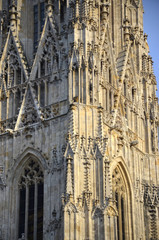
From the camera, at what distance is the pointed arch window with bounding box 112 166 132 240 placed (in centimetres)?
3919

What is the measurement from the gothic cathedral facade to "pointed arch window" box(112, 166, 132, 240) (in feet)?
0.15

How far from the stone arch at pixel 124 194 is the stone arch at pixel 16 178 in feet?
10.8

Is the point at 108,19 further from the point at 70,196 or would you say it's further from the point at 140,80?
the point at 70,196

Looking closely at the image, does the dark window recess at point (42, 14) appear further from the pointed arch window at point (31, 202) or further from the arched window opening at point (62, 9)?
the pointed arch window at point (31, 202)

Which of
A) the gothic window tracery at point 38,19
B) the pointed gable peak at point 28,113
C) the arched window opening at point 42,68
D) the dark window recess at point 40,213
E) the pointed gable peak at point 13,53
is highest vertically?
the gothic window tracery at point 38,19

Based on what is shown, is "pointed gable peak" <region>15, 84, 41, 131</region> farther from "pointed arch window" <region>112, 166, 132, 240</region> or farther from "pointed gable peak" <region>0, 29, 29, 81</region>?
"pointed arch window" <region>112, 166, 132, 240</region>

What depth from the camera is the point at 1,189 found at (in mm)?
39719

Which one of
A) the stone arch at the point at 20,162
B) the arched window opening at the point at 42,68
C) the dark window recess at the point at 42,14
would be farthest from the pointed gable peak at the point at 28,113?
the dark window recess at the point at 42,14

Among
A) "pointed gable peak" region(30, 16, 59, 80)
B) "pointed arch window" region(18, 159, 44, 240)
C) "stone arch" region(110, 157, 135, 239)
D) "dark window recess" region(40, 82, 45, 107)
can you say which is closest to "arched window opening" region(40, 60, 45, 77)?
"pointed gable peak" region(30, 16, 59, 80)

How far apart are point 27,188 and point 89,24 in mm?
8109

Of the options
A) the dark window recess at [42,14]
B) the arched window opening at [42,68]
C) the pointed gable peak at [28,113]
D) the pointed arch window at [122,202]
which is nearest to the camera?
the pointed arch window at [122,202]

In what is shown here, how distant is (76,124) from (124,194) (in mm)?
4405

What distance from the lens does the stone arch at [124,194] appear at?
129 ft

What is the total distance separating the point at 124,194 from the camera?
40312 mm
